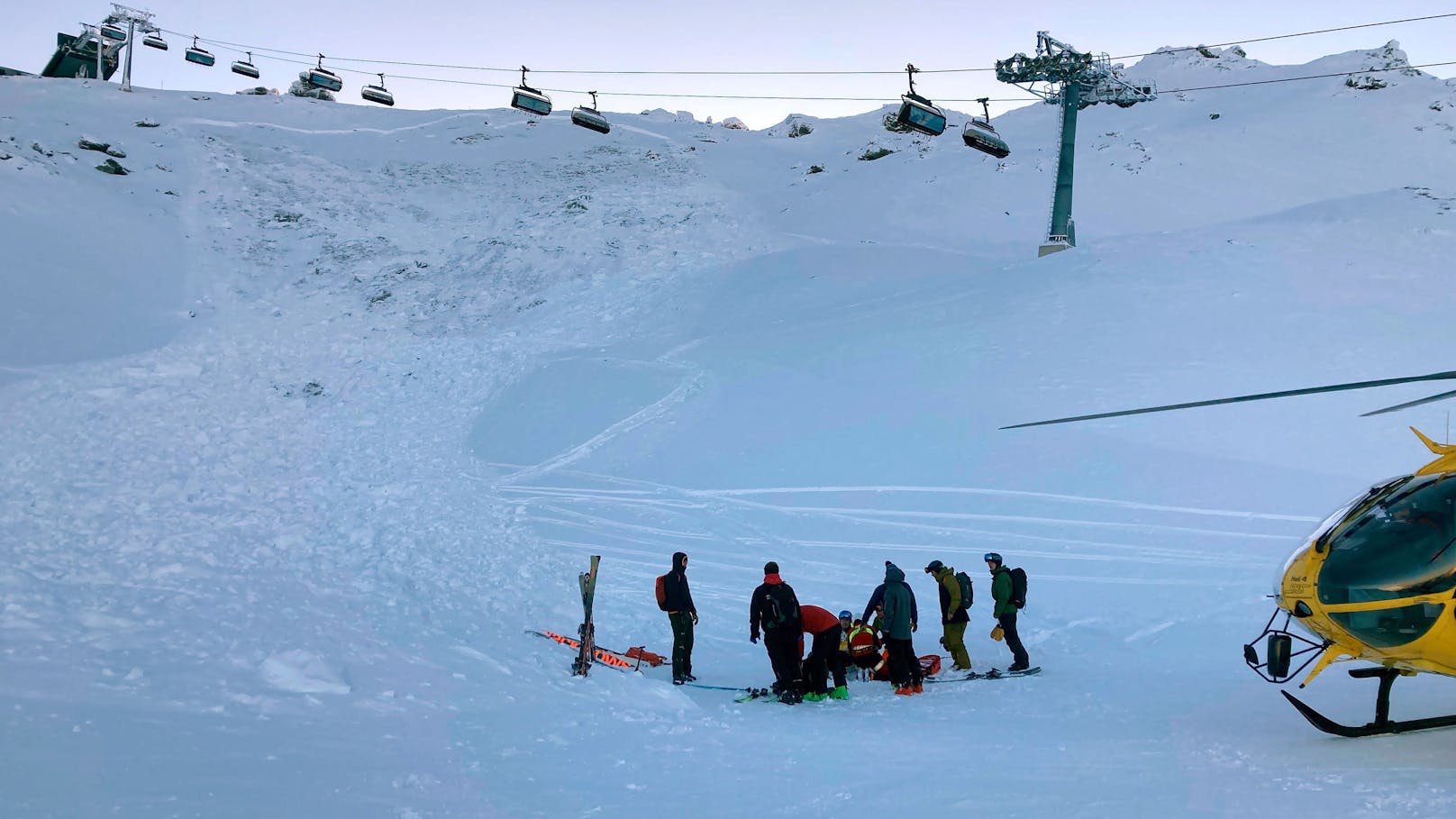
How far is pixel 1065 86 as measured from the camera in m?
29.6

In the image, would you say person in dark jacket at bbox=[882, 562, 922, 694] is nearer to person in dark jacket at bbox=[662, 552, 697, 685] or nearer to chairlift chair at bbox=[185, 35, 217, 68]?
person in dark jacket at bbox=[662, 552, 697, 685]

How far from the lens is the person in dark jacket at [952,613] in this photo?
32.3 feet

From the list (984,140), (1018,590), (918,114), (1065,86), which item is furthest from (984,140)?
(1018,590)

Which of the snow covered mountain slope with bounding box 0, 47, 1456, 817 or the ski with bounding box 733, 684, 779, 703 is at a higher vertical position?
the snow covered mountain slope with bounding box 0, 47, 1456, 817

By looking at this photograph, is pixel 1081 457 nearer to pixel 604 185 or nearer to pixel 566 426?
pixel 566 426

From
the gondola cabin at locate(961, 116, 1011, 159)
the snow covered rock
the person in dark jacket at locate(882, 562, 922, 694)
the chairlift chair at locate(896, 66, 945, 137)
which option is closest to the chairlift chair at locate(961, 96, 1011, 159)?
the gondola cabin at locate(961, 116, 1011, 159)

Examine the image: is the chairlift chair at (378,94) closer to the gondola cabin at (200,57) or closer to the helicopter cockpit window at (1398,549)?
the gondola cabin at (200,57)

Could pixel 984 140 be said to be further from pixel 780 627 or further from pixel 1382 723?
pixel 1382 723

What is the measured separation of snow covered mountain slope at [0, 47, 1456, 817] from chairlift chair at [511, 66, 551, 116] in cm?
578

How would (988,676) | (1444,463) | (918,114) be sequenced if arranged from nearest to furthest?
(1444,463)
(988,676)
(918,114)

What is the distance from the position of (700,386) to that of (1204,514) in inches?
413

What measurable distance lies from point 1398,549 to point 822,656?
15.1ft

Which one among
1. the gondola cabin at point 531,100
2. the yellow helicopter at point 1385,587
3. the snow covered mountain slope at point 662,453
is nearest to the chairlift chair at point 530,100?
the gondola cabin at point 531,100

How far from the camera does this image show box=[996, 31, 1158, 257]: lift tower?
93.1 ft
